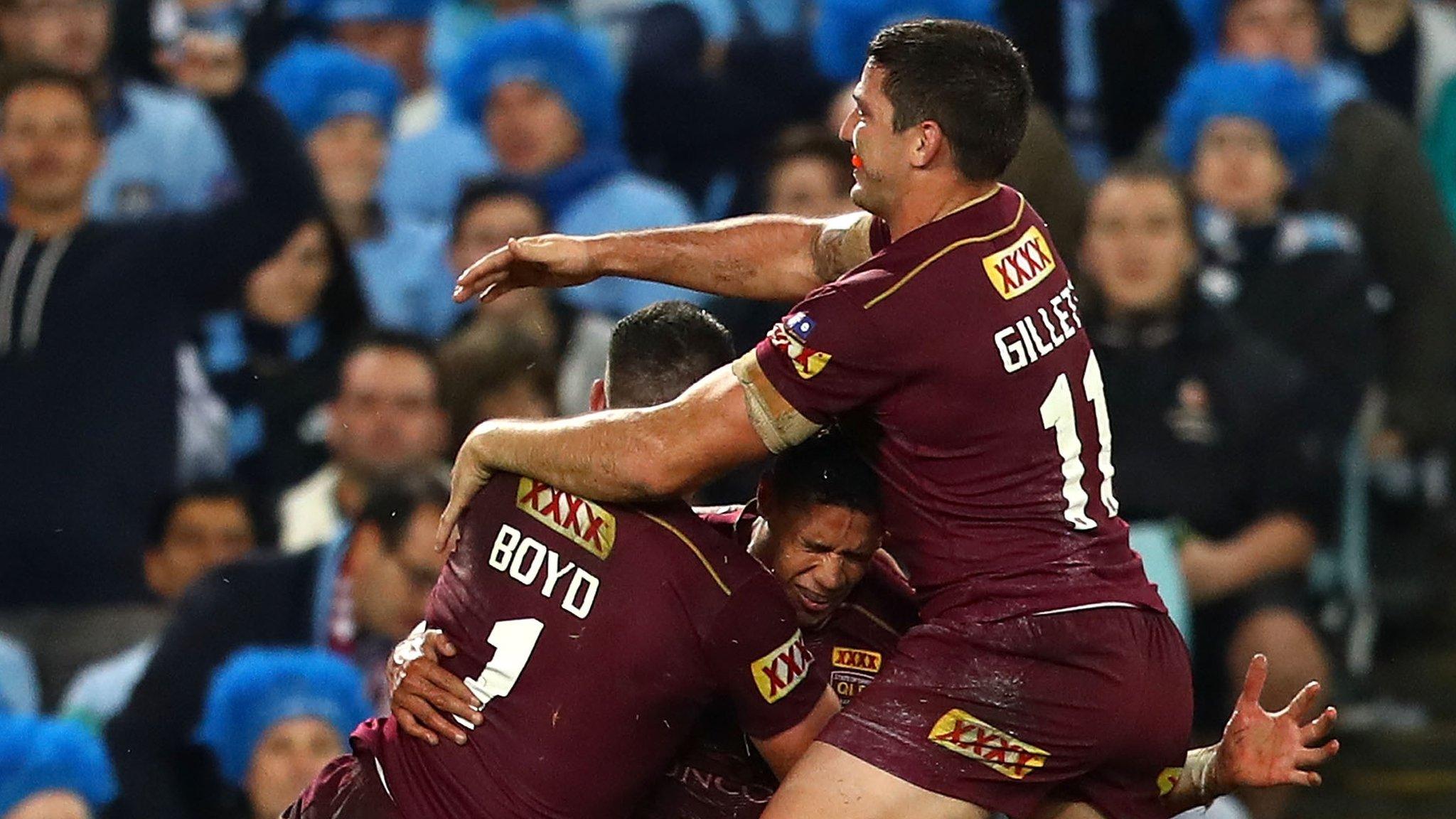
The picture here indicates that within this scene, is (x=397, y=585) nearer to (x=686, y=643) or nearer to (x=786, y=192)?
(x=786, y=192)

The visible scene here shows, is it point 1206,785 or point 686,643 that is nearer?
point 686,643

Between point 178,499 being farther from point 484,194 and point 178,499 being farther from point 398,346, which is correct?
point 484,194

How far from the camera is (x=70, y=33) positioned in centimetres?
977

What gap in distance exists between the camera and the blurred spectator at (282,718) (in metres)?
7.35

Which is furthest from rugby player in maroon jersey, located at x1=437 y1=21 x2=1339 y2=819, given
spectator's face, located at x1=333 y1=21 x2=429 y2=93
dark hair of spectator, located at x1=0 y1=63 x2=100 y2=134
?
spectator's face, located at x1=333 y1=21 x2=429 y2=93

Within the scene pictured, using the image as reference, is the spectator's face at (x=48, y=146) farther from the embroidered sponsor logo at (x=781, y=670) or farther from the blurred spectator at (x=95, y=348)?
the embroidered sponsor logo at (x=781, y=670)

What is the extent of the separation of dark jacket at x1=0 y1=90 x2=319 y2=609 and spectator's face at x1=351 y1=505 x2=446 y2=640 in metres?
0.97

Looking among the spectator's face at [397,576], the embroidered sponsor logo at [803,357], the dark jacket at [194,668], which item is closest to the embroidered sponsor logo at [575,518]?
the embroidered sponsor logo at [803,357]

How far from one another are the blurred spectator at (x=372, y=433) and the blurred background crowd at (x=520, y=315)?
0.04 feet

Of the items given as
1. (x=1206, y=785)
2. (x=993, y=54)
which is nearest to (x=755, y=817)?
(x=1206, y=785)

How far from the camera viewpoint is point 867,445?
16.4ft

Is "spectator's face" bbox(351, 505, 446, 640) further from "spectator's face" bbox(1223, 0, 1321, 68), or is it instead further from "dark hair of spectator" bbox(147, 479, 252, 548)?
"spectator's face" bbox(1223, 0, 1321, 68)

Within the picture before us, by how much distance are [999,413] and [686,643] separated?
71cm

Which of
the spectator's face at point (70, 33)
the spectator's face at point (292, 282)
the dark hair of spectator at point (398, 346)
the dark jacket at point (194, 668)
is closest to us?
the dark jacket at point (194, 668)
